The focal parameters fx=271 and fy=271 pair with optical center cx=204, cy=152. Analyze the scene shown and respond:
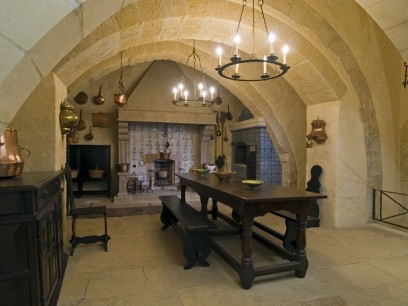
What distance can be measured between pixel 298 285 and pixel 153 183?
5.97 metres

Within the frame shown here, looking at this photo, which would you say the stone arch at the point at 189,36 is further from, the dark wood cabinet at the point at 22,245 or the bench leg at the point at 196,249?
the bench leg at the point at 196,249

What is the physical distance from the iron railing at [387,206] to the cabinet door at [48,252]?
14.9ft

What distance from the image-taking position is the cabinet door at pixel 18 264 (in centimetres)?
158

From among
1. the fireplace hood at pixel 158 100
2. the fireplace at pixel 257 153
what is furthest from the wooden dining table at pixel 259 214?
the fireplace hood at pixel 158 100

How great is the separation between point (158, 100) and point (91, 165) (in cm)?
249

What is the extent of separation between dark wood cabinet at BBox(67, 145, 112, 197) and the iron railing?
236 inches

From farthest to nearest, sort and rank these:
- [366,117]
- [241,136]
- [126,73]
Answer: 1. [241,136]
2. [126,73]
3. [366,117]

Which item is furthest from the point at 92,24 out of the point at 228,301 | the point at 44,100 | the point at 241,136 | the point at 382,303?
the point at 241,136

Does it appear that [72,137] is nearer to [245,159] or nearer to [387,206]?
[245,159]

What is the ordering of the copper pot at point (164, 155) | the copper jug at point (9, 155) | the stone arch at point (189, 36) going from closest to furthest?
the stone arch at point (189, 36), the copper jug at point (9, 155), the copper pot at point (164, 155)

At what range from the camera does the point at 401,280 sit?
256 cm

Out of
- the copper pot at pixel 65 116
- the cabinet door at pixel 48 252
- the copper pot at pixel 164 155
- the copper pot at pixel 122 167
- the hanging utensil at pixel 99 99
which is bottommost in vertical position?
the cabinet door at pixel 48 252

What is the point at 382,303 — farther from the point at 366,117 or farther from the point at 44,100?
the point at 44,100

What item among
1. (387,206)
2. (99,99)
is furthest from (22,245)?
(99,99)
